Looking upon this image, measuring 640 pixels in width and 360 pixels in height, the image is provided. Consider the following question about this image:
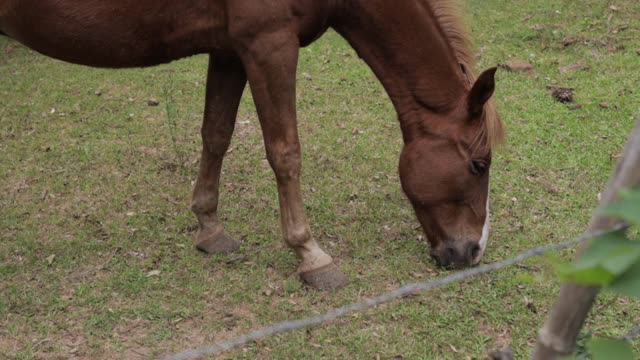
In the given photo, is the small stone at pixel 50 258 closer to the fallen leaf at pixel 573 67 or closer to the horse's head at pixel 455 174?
the horse's head at pixel 455 174

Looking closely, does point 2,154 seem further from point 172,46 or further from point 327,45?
point 327,45

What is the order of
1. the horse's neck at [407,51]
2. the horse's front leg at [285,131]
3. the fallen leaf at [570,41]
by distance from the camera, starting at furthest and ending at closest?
the fallen leaf at [570,41] < the horse's neck at [407,51] < the horse's front leg at [285,131]

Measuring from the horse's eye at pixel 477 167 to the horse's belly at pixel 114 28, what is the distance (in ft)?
4.31

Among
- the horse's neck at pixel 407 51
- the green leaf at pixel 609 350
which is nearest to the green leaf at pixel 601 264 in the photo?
the green leaf at pixel 609 350

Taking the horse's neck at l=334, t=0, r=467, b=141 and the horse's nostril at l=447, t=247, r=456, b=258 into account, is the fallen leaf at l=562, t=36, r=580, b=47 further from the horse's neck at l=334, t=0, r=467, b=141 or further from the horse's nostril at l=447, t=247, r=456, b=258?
the horse's nostril at l=447, t=247, r=456, b=258

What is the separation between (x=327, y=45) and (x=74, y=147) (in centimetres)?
322

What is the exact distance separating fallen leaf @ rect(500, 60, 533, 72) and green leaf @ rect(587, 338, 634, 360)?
5.55 metres

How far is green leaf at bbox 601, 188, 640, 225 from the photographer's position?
0.91 m

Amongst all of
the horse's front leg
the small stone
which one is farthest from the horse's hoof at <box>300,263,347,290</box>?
the small stone

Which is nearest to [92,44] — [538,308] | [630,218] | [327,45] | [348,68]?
[538,308]

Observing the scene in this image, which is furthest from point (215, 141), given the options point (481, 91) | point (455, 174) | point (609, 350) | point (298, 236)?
point (609, 350)

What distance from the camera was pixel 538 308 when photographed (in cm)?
325

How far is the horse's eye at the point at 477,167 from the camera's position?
335 centimetres

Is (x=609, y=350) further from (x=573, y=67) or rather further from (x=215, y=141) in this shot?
(x=573, y=67)
